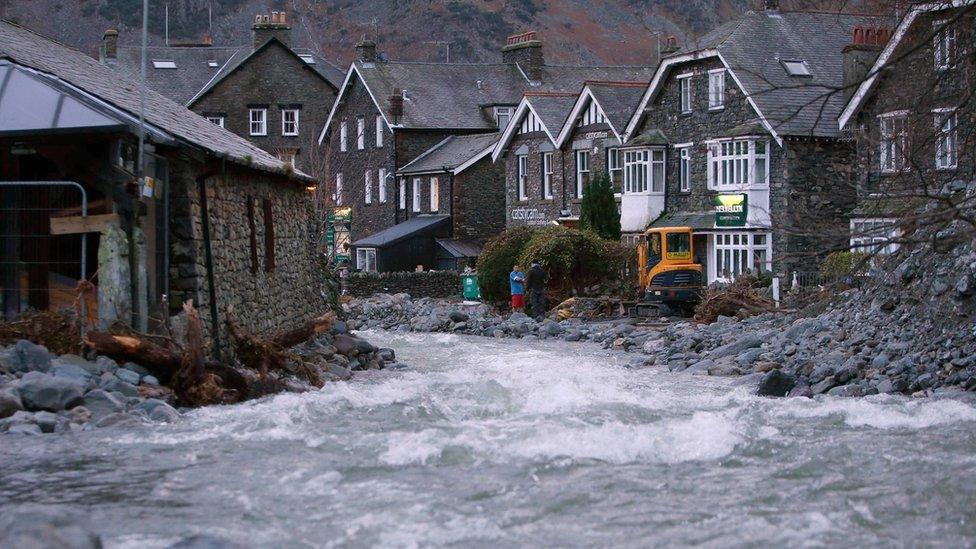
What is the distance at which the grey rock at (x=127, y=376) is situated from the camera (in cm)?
1560

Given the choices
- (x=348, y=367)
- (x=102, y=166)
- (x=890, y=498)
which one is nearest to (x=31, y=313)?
(x=102, y=166)

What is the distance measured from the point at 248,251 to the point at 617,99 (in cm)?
2689

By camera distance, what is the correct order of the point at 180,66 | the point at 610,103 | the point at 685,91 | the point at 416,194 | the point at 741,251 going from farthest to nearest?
the point at 180,66
the point at 416,194
the point at 610,103
the point at 685,91
the point at 741,251

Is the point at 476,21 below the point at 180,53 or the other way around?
the other way around

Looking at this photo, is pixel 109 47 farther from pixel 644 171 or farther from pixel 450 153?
pixel 644 171

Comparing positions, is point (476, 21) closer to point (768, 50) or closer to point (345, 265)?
point (345, 265)

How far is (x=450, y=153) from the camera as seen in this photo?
55562mm

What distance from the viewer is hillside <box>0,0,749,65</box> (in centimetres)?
11031

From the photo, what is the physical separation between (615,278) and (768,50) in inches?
332

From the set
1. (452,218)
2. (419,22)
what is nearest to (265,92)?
(452,218)

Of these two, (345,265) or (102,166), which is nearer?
(102,166)

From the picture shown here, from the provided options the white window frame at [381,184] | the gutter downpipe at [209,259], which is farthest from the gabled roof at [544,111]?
the gutter downpipe at [209,259]

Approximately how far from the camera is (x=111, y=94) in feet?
60.8

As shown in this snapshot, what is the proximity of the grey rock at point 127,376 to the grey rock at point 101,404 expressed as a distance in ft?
2.81
